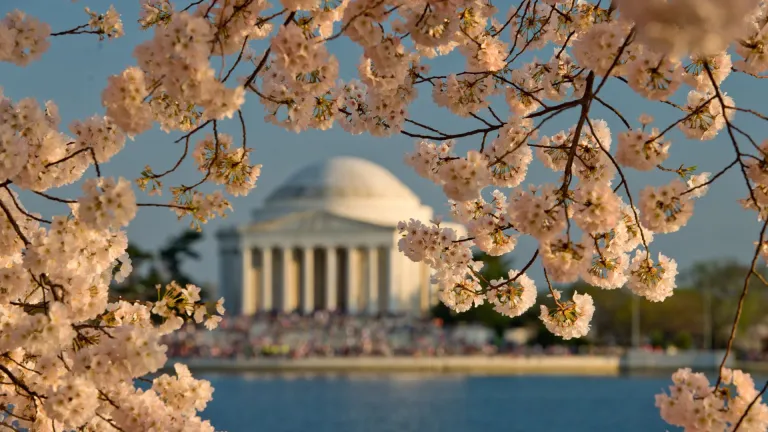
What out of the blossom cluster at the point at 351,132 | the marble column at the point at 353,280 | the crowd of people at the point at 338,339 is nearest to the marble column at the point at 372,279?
the marble column at the point at 353,280

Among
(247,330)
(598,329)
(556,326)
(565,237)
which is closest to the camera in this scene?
(565,237)

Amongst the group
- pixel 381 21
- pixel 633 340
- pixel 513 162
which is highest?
pixel 381 21

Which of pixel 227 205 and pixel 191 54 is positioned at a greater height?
pixel 191 54

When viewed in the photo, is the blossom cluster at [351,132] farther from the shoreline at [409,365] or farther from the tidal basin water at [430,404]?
the shoreline at [409,365]

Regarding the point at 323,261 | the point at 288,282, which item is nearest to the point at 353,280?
the point at 323,261

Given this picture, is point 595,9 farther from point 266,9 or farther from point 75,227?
point 75,227

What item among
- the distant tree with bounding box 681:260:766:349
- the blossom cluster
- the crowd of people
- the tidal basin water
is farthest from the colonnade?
the blossom cluster

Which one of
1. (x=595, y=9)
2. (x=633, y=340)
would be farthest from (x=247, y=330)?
(x=595, y=9)
